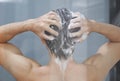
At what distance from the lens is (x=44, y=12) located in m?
1.05

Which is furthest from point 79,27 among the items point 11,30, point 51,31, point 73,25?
point 11,30

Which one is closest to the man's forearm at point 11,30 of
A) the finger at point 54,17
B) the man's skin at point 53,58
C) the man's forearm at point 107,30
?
the man's skin at point 53,58

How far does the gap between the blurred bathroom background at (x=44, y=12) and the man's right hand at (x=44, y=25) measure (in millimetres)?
23

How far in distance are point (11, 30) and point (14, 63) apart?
0.15 metres

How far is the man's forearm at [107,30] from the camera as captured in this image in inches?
41.8

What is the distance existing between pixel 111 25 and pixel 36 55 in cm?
38

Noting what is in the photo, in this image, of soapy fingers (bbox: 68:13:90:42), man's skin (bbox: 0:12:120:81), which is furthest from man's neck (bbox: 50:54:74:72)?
soapy fingers (bbox: 68:13:90:42)

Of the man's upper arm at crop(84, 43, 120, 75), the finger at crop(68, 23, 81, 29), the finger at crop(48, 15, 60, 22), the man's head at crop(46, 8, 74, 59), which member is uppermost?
the finger at crop(48, 15, 60, 22)

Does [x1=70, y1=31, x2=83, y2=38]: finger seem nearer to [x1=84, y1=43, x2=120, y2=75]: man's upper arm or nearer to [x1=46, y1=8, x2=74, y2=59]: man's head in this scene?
[x1=46, y1=8, x2=74, y2=59]: man's head

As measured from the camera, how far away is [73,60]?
1.05 meters

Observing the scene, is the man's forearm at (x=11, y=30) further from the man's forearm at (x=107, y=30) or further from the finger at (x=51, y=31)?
the man's forearm at (x=107, y=30)

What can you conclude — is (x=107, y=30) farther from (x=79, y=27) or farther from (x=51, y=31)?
(x=51, y=31)

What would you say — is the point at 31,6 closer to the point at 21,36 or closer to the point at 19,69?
the point at 21,36

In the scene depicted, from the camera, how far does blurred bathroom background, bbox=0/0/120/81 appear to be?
3.39 ft
